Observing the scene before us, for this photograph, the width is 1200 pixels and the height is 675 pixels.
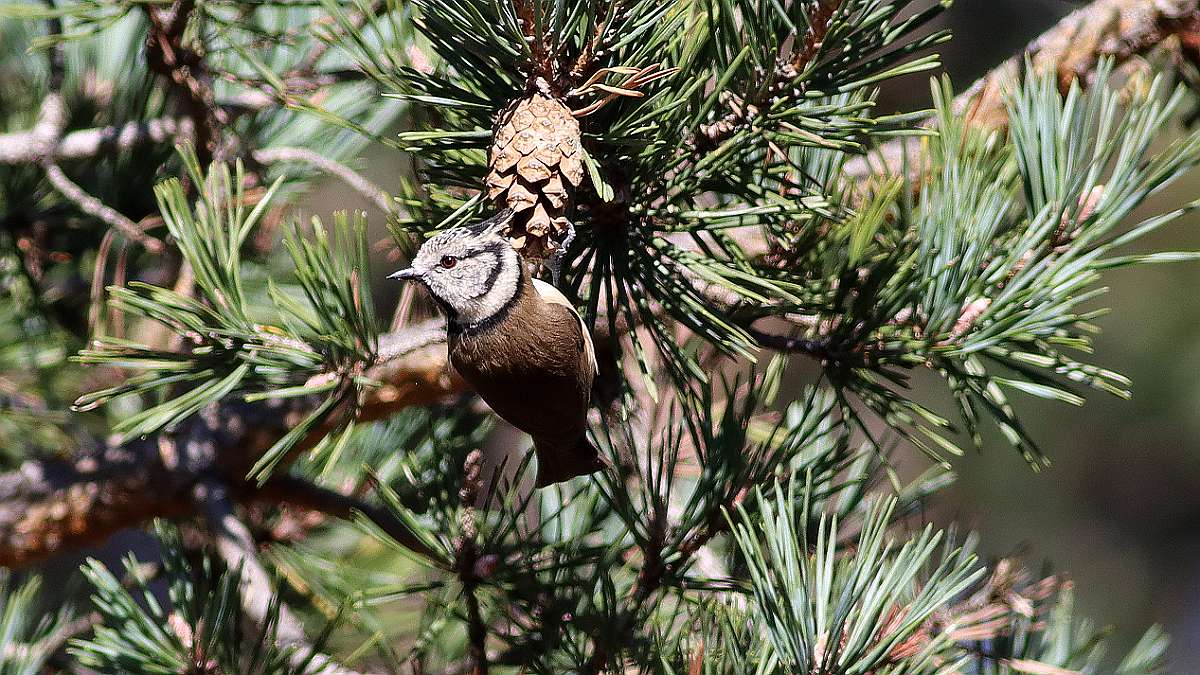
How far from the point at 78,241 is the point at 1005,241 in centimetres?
152

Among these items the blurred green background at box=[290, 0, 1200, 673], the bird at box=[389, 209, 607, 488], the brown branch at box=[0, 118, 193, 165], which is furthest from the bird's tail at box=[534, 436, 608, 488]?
the blurred green background at box=[290, 0, 1200, 673]

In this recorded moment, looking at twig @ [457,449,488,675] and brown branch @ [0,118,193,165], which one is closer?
twig @ [457,449,488,675]

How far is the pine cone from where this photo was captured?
2.92 ft

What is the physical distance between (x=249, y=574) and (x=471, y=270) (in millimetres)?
560

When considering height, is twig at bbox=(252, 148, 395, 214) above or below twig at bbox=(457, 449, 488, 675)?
above

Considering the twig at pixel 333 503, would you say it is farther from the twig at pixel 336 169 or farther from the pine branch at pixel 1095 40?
the pine branch at pixel 1095 40

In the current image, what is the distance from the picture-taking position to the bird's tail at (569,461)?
1157 mm

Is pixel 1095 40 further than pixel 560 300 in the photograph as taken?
Yes

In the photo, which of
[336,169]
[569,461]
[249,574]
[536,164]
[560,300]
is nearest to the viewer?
[536,164]

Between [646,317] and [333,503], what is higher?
[646,317]

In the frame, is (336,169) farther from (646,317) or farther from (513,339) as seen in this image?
(646,317)

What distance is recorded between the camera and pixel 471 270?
104cm

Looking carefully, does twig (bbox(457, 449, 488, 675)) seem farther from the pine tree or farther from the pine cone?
the pine cone

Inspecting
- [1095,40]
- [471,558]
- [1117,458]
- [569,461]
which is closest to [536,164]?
[569,461]
